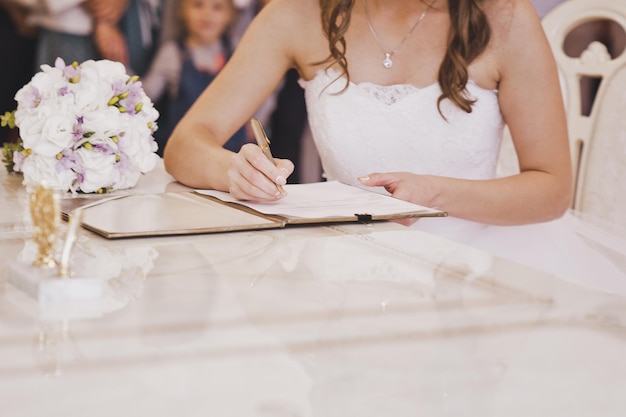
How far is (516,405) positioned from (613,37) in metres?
2.92

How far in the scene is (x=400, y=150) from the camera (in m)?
2.12

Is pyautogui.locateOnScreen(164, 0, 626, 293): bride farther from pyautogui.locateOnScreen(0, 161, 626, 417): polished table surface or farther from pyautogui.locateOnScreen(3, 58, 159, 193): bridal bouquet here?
pyautogui.locateOnScreen(0, 161, 626, 417): polished table surface

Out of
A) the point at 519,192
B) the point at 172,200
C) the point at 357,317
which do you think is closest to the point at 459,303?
the point at 357,317

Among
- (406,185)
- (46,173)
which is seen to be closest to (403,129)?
(406,185)

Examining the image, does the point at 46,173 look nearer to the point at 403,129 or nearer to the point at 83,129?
the point at 83,129

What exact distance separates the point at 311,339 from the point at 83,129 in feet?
2.77

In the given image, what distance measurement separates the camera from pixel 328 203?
136 centimetres

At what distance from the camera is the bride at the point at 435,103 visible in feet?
6.41

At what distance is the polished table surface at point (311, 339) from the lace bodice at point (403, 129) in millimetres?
1064

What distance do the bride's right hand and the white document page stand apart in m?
0.01

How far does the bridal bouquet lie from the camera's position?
1.44m

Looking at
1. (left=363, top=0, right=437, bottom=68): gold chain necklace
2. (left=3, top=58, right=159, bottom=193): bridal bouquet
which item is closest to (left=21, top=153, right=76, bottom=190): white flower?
(left=3, top=58, right=159, bottom=193): bridal bouquet

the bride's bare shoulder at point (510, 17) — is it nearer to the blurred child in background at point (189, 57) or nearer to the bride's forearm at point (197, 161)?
the bride's forearm at point (197, 161)

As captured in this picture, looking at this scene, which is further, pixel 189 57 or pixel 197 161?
pixel 189 57
